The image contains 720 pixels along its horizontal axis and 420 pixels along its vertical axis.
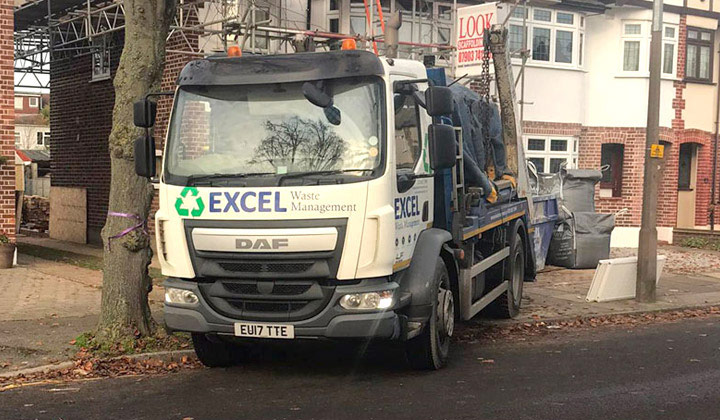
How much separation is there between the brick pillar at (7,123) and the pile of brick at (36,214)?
1102 centimetres

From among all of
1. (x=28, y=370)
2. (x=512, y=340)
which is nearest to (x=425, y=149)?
(x=512, y=340)

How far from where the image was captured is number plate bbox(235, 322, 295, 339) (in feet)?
23.4

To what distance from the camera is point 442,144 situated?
762 centimetres

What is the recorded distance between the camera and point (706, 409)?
22.1 ft

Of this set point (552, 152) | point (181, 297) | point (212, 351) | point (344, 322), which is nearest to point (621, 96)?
point (552, 152)

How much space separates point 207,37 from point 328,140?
9588 mm

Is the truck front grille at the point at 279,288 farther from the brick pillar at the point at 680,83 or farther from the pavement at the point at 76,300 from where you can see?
the brick pillar at the point at 680,83

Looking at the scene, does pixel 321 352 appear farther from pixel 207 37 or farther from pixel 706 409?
pixel 207 37

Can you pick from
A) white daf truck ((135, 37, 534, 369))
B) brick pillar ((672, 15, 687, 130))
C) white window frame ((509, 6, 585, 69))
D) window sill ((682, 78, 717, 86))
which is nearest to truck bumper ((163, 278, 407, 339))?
white daf truck ((135, 37, 534, 369))

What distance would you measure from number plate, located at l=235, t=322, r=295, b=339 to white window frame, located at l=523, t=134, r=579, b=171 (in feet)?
50.8

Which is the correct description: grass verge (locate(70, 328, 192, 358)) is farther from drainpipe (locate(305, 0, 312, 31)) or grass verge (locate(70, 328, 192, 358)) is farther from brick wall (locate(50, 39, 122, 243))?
brick wall (locate(50, 39, 122, 243))

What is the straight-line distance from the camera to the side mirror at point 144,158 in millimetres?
7793

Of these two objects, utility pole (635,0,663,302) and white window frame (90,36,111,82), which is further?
white window frame (90,36,111,82)

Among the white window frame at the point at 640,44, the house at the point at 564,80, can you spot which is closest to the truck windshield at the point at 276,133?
the house at the point at 564,80
